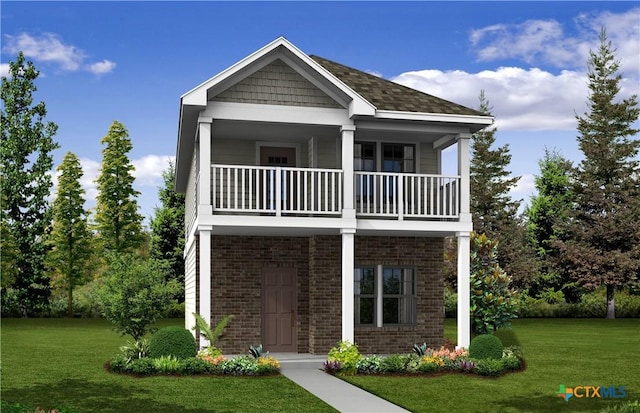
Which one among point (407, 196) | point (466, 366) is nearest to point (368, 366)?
point (466, 366)

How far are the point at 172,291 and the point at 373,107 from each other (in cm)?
786

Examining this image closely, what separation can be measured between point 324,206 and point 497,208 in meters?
28.8

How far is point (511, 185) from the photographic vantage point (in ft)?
157

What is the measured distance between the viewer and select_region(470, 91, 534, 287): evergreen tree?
4591 centimetres

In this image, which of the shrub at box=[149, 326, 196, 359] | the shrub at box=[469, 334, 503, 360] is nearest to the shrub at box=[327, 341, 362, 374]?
the shrub at box=[469, 334, 503, 360]

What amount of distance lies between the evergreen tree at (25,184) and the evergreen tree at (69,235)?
84 cm

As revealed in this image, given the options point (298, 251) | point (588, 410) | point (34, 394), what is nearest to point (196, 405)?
point (34, 394)

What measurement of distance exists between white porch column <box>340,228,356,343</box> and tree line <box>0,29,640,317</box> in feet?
84.4

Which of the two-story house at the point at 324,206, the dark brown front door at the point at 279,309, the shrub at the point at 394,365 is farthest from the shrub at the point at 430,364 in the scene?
the dark brown front door at the point at 279,309

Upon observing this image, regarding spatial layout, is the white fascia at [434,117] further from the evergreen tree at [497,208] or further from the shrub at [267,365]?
the evergreen tree at [497,208]

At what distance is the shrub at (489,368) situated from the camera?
58.6 feet

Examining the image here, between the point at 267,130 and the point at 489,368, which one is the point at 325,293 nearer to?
the point at 267,130

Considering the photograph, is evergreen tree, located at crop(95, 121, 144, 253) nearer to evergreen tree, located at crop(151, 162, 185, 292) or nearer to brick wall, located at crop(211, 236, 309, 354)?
evergreen tree, located at crop(151, 162, 185, 292)

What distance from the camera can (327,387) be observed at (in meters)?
15.8
